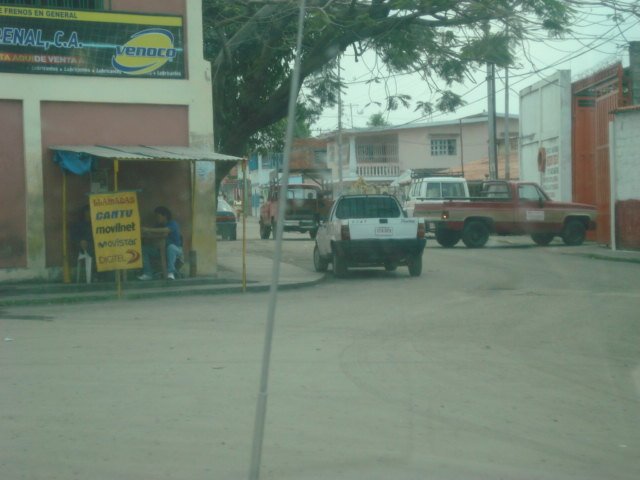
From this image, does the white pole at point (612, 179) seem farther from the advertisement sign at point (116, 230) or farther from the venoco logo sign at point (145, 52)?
the advertisement sign at point (116, 230)

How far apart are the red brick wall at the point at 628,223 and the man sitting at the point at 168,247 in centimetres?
1312

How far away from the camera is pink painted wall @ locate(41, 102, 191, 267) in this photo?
17.1 metres

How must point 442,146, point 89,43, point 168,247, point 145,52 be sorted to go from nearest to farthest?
point 89,43 < point 168,247 < point 145,52 < point 442,146

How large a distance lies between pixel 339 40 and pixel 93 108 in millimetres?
5592

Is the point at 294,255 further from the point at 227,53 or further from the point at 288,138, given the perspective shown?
the point at 288,138

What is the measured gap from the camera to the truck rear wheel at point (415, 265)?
19544 millimetres

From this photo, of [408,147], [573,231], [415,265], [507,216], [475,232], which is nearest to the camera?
[415,265]

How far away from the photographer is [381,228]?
1895 cm

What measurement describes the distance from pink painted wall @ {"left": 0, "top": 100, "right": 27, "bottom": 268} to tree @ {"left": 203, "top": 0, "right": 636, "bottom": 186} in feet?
18.9

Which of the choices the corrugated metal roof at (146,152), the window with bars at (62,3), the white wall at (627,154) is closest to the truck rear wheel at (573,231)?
the white wall at (627,154)

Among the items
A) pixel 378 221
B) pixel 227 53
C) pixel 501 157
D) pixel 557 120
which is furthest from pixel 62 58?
pixel 501 157

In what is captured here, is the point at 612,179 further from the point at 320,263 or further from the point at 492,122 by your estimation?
the point at 492,122

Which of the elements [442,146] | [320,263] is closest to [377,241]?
[320,263]

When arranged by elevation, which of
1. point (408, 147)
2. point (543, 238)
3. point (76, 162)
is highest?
point (408, 147)
